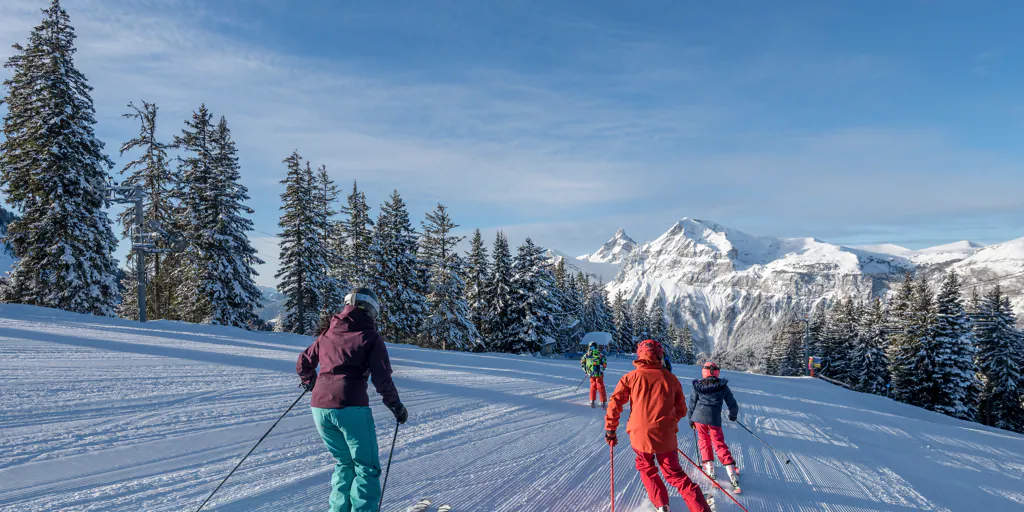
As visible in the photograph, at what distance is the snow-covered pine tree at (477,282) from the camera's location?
35062 millimetres

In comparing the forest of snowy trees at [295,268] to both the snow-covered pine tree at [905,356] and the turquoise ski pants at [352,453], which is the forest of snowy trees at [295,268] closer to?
the snow-covered pine tree at [905,356]

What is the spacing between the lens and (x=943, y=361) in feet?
98.3

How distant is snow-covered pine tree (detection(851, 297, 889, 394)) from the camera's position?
39.7 m

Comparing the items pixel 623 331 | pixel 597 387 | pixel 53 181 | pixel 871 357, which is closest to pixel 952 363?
pixel 871 357

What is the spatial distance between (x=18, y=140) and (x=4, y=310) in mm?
9044

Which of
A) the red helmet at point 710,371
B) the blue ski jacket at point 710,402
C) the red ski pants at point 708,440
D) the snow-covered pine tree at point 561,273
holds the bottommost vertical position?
the red ski pants at point 708,440

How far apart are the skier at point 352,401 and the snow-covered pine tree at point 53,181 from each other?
22195 mm

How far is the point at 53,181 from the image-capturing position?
1878 centimetres

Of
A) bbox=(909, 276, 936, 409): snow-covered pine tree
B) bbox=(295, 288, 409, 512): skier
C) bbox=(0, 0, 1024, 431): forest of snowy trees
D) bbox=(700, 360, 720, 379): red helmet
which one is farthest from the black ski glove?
bbox=(909, 276, 936, 409): snow-covered pine tree

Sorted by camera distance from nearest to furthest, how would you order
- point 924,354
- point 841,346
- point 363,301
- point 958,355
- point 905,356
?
point 363,301, point 958,355, point 924,354, point 905,356, point 841,346

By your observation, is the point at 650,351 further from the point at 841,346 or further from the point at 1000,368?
the point at 841,346

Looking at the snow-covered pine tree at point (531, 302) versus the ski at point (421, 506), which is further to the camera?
the snow-covered pine tree at point (531, 302)

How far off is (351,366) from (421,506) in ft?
6.16

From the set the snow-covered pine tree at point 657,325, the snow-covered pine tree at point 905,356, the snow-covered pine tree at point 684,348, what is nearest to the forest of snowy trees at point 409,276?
the snow-covered pine tree at point 905,356
